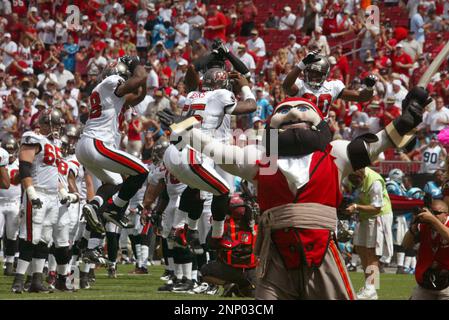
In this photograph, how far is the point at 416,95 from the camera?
6.91 meters

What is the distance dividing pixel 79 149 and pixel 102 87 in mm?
746

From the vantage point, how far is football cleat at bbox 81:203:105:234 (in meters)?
12.1

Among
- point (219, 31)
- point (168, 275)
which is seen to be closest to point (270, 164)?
point (168, 275)

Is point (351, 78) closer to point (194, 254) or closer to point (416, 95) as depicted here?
point (194, 254)

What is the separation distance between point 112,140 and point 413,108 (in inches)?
238

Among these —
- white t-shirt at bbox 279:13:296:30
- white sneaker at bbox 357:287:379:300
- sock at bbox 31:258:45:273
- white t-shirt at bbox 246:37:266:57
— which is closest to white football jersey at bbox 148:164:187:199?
sock at bbox 31:258:45:273

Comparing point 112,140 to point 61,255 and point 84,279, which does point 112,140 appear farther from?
point 84,279

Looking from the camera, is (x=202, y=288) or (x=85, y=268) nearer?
(x=202, y=288)

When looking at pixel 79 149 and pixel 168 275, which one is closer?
pixel 79 149

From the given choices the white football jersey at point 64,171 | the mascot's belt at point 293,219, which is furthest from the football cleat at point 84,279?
the mascot's belt at point 293,219

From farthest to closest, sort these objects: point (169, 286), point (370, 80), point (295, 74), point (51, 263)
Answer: point (51, 263) < point (169, 286) < point (370, 80) < point (295, 74)

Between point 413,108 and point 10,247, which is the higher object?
point 413,108

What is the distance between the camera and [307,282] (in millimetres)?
7328

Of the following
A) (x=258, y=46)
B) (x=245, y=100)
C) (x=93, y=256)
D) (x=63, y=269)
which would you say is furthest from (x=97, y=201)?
(x=258, y=46)
